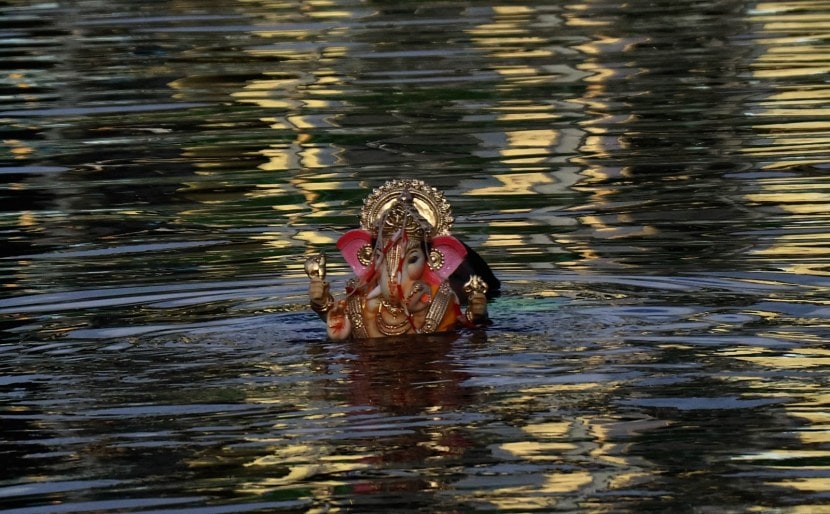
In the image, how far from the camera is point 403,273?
10398 millimetres

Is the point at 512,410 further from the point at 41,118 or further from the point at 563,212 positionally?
the point at 41,118

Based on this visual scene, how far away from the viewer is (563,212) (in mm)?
14625

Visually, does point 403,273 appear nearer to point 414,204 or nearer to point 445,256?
point 445,256

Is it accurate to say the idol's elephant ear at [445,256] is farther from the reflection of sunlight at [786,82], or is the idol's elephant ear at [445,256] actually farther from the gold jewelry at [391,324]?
the reflection of sunlight at [786,82]

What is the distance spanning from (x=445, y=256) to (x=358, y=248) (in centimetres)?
49

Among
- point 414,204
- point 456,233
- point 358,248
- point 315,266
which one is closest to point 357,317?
point 358,248

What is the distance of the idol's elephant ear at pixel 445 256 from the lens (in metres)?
10.6

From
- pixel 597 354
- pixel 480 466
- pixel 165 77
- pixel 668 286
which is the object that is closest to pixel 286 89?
pixel 165 77

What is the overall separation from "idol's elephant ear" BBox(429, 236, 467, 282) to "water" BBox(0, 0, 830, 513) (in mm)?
413

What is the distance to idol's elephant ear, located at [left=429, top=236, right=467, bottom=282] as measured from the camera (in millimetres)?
10555

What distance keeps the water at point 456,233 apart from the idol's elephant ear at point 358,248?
1.56 feet

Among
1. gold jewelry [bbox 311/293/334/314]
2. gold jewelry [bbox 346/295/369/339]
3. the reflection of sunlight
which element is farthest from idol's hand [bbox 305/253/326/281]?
the reflection of sunlight

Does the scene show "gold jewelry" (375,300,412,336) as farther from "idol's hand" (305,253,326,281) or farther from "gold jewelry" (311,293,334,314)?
"idol's hand" (305,253,326,281)

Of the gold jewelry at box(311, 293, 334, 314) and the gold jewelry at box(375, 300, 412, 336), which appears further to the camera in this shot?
the gold jewelry at box(375, 300, 412, 336)
